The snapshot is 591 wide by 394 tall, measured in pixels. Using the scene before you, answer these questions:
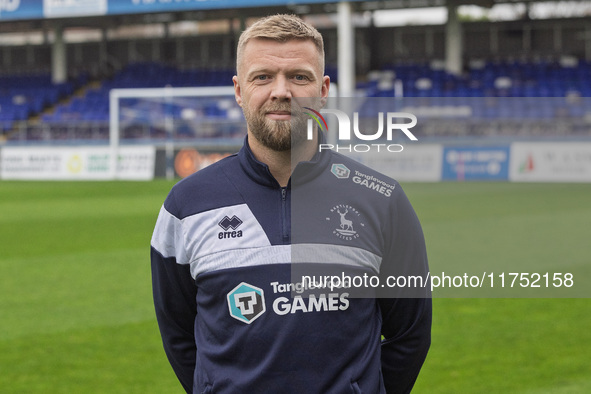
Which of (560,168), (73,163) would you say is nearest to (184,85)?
(73,163)

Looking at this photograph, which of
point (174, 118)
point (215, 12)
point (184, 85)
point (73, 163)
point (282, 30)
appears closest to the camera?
point (282, 30)

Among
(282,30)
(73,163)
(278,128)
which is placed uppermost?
(282,30)

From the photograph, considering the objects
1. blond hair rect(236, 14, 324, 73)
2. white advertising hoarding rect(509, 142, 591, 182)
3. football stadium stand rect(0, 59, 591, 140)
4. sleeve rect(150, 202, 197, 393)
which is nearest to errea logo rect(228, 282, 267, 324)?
sleeve rect(150, 202, 197, 393)

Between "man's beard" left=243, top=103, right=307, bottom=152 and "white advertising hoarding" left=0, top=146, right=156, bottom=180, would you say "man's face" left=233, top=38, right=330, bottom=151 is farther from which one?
"white advertising hoarding" left=0, top=146, right=156, bottom=180

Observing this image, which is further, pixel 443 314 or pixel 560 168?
pixel 443 314

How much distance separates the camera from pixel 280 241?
6.91ft

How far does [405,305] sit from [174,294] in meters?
0.70

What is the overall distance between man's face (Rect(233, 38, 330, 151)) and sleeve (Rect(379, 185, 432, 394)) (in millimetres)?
366

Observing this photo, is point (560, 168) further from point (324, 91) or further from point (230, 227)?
point (230, 227)

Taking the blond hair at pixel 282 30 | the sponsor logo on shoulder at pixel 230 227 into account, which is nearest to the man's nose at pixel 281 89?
the blond hair at pixel 282 30

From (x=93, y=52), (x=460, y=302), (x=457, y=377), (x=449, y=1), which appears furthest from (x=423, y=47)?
(x=457, y=377)

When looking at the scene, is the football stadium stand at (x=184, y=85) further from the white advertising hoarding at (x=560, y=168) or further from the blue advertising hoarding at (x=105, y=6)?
the white advertising hoarding at (x=560, y=168)

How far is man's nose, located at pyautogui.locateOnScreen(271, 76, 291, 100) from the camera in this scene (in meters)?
2.05

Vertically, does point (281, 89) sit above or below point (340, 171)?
above
